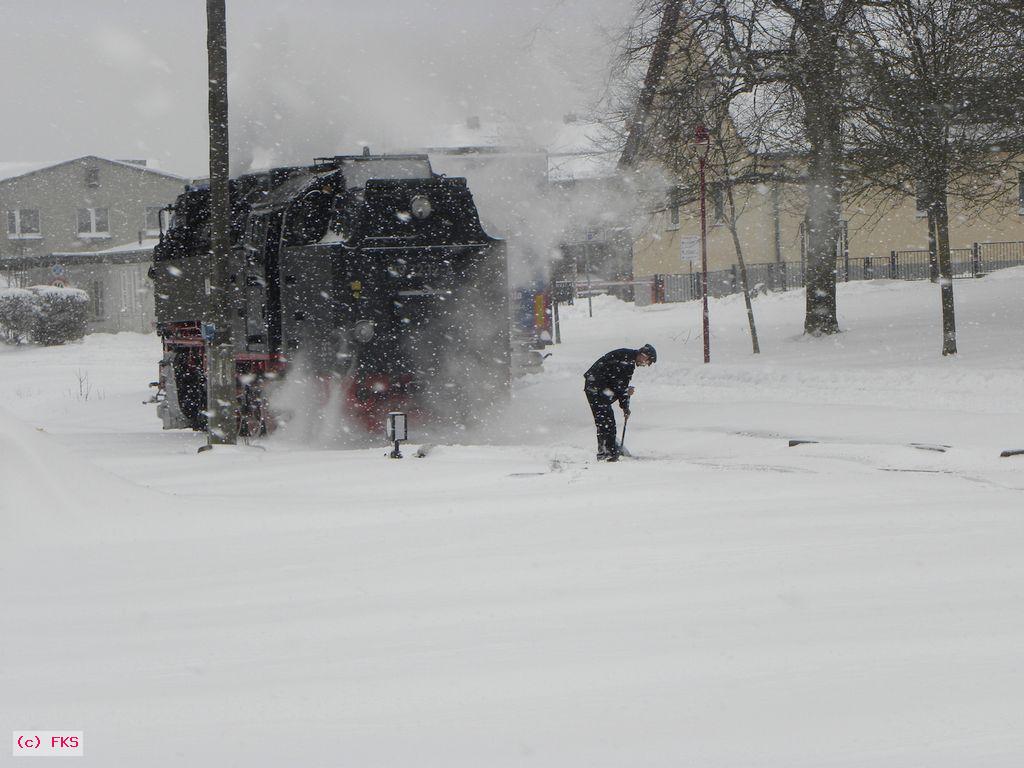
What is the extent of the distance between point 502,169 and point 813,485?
33.6ft

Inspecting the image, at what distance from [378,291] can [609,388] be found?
111 inches

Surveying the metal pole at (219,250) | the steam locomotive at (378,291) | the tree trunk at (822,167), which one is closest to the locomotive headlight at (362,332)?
the steam locomotive at (378,291)

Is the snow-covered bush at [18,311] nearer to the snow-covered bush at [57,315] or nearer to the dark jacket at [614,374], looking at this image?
the snow-covered bush at [57,315]

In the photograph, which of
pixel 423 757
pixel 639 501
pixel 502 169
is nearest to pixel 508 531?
pixel 639 501

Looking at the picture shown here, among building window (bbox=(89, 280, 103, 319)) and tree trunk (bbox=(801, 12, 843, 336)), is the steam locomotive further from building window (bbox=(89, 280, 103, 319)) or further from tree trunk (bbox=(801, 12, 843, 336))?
building window (bbox=(89, 280, 103, 319))

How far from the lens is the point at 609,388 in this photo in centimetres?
1160

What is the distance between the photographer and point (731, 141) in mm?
23891

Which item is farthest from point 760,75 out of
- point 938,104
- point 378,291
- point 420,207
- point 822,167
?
point 378,291

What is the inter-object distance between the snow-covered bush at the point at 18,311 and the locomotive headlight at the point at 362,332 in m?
28.0

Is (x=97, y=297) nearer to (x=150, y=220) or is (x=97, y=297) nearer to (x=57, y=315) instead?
(x=150, y=220)

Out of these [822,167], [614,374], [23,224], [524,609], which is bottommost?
[524,609]

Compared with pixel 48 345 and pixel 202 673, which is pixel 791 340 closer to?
pixel 202 673

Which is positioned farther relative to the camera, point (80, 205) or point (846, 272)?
point (80, 205)

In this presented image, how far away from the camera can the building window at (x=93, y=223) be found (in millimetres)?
58844
